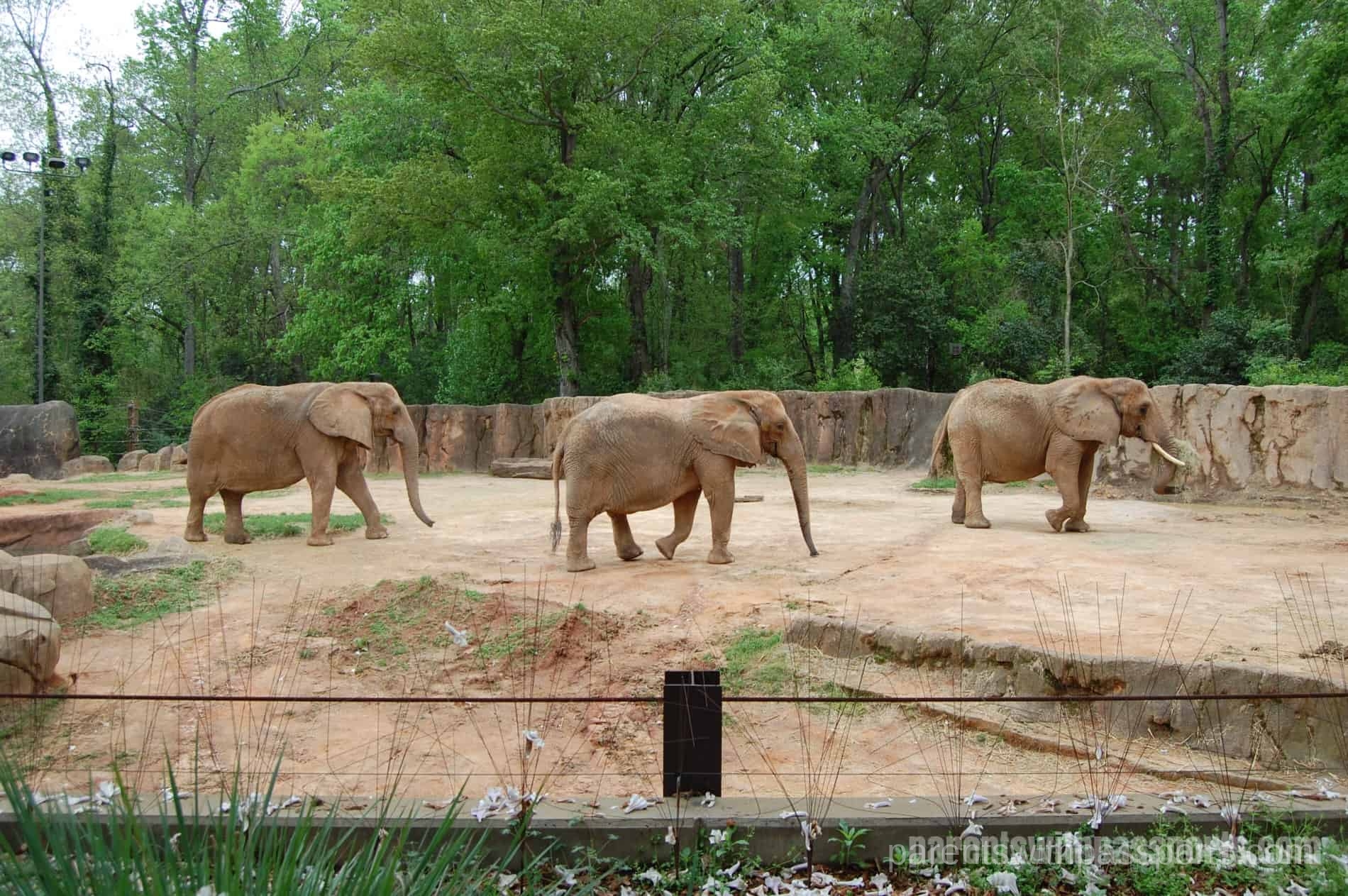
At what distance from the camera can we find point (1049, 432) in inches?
393

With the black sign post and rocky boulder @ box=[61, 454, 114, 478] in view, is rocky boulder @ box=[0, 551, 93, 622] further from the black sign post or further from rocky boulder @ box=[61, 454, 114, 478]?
rocky boulder @ box=[61, 454, 114, 478]

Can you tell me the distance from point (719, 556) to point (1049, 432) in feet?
13.4

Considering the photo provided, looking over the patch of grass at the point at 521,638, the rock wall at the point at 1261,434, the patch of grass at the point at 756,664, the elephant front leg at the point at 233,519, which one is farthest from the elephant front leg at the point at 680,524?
the rock wall at the point at 1261,434

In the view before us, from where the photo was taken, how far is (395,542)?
31.4ft

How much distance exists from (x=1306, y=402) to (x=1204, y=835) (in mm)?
10690

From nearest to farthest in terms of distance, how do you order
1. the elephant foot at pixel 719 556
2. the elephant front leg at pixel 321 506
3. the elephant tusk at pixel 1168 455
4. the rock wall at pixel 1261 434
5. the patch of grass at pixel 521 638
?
the patch of grass at pixel 521 638 < the elephant foot at pixel 719 556 < the elephant front leg at pixel 321 506 < the elephant tusk at pixel 1168 455 < the rock wall at pixel 1261 434

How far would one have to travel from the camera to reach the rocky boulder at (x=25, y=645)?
4.74 m

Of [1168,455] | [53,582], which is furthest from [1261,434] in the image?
[53,582]

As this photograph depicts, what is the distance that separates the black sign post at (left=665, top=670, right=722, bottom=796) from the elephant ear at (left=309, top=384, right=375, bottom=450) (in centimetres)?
A: 694

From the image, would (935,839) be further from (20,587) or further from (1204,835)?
(20,587)

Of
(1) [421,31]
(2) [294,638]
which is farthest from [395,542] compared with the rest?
(1) [421,31]

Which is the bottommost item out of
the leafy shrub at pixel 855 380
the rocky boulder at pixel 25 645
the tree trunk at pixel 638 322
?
the rocky boulder at pixel 25 645

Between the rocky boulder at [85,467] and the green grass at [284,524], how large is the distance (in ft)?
36.4

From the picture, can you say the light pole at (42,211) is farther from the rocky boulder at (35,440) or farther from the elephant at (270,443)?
the elephant at (270,443)
